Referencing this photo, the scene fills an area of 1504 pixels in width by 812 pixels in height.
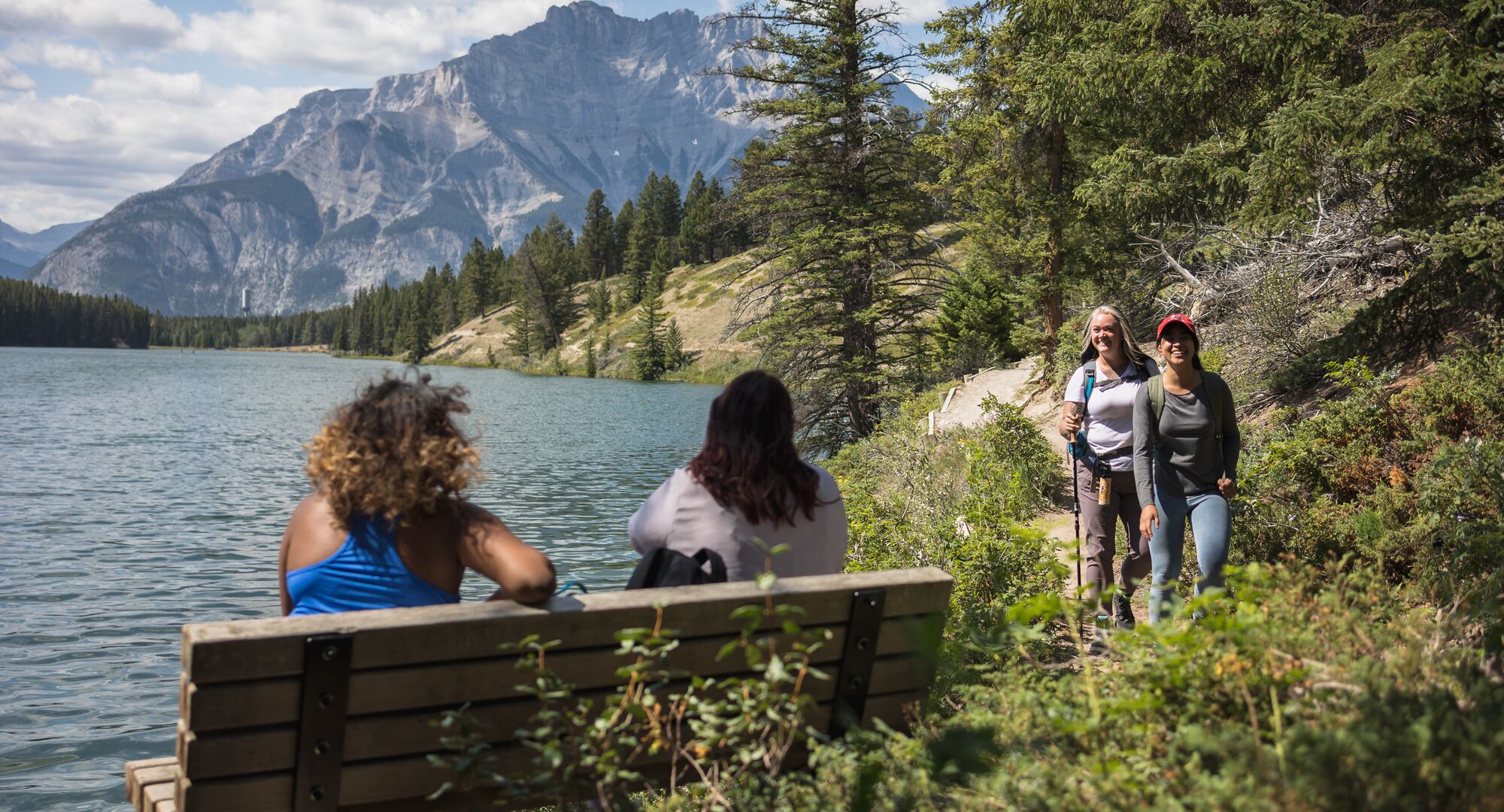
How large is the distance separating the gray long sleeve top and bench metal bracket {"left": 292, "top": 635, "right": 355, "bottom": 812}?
426cm

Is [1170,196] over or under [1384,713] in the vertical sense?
over

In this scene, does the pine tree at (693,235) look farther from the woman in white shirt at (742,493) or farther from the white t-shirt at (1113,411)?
the woman in white shirt at (742,493)

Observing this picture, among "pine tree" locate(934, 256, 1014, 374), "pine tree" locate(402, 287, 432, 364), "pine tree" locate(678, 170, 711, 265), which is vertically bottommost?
"pine tree" locate(934, 256, 1014, 374)

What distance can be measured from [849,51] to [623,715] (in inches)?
874

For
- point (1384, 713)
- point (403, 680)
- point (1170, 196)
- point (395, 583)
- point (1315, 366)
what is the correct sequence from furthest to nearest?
point (1170, 196)
point (1315, 366)
point (395, 583)
point (403, 680)
point (1384, 713)

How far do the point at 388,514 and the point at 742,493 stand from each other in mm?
→ 1171

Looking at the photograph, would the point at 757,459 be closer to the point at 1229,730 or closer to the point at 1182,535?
the point at 1229,730

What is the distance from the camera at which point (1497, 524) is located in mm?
5797

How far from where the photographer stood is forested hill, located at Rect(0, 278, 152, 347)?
15988cm

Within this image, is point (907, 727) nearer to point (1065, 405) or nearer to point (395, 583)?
point (395, 583)

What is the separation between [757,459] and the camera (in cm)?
372

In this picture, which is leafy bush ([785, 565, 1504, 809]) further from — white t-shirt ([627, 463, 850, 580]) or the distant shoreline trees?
the distant shoreline trees

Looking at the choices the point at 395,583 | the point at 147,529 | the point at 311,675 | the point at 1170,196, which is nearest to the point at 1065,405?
the point at 395,583

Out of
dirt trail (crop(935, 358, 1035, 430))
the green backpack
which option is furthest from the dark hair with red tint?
dirt trail (crop(935, 358, 1035, 430))
